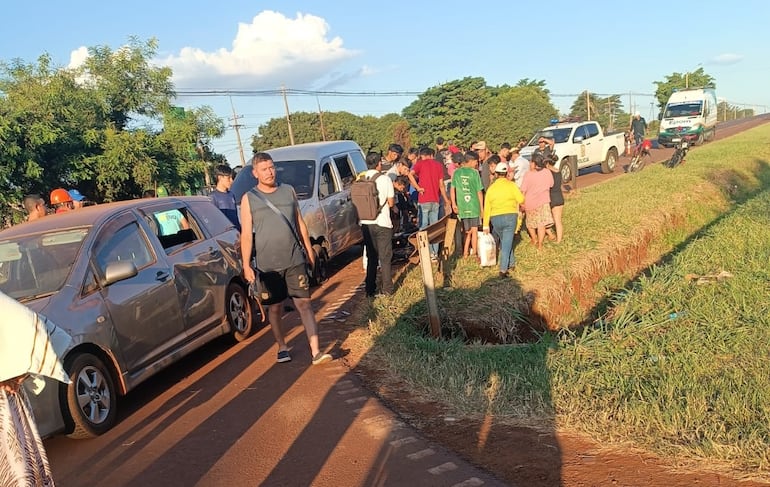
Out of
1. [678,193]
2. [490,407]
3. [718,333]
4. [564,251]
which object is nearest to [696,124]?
[678,193]

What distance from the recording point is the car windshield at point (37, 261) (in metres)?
4.83

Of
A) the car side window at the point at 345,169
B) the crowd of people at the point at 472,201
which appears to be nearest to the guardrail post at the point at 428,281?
the crowd of people at the point at 472,201

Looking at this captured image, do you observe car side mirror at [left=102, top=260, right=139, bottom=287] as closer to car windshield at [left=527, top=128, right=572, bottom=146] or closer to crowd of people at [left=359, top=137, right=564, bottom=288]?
crowd of people at [left=359, top=137, right=564, bottom=288]

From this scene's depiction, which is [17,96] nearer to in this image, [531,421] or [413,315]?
[413,315]

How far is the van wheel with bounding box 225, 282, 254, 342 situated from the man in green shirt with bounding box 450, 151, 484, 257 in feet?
10.9

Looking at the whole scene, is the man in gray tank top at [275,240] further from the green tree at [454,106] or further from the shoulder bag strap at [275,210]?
the green tree at [454,106]

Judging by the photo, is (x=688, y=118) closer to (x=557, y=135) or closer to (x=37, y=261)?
(x=557, y=135)

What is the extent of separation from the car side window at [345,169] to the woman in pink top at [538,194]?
112 inches

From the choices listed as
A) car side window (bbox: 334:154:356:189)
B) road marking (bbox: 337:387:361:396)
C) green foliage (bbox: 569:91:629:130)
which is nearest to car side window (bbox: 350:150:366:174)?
car side window (bbox: 334:154:356:189)

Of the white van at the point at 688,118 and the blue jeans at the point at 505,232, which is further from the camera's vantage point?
the white van at the point at 688,118

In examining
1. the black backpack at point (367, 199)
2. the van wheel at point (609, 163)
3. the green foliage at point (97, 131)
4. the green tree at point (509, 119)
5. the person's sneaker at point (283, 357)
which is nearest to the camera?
the person's sneaker at point (283, 357)

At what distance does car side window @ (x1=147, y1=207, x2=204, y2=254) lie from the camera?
600cm

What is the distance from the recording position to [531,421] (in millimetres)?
4055

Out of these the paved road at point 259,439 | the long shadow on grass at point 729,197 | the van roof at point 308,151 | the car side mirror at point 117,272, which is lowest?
the long shadow on grass at point 729,197
